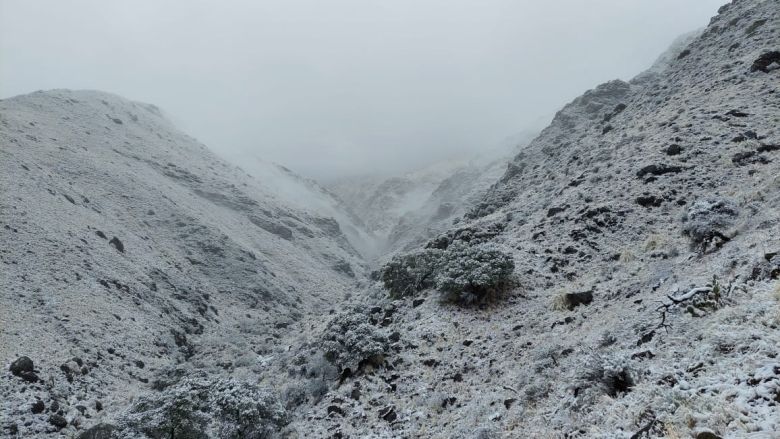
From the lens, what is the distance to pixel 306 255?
74562 mm

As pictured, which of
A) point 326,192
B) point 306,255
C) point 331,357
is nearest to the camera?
point 331,357

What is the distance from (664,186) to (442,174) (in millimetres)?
171039

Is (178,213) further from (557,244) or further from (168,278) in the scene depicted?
(557,244)

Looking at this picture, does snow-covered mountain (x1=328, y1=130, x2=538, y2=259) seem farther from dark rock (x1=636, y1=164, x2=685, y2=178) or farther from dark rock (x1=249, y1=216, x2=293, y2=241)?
dark rock (x1=636, y1=164, x2=685, y2=178)

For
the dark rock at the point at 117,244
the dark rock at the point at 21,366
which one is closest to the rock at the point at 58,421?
the dark rock at the point at 21,366

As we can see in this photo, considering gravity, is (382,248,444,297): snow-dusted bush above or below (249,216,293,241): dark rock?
below

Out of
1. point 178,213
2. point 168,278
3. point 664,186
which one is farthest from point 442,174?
point 664,186

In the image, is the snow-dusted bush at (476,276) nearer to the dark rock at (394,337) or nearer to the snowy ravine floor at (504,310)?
the snowy ravine floor at (504,310)

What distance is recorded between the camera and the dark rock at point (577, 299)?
60.3ft

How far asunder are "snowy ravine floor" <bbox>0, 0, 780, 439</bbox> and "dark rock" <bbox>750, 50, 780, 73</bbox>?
12 centimetres

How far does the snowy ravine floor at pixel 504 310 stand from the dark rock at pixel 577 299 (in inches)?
2.4

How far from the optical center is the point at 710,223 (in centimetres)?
1709

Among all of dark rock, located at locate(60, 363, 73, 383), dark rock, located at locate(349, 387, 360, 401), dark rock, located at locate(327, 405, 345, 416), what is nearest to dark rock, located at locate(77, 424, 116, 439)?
dark rock, located at locate(60, 363, 73, 383)

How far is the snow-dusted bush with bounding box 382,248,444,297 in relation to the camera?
88.0ft
